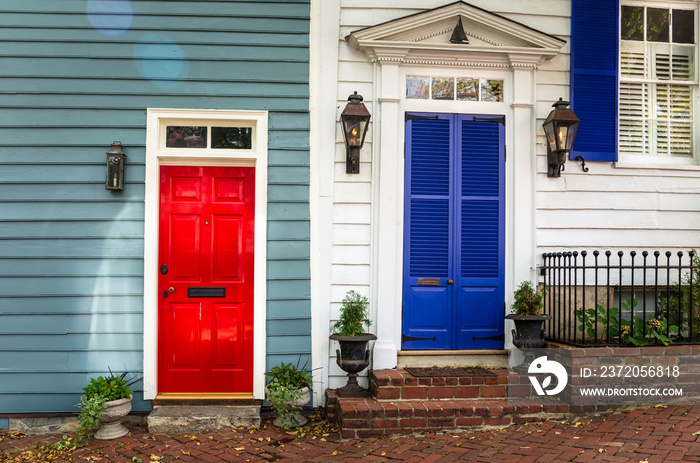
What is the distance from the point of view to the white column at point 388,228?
16.9 feet

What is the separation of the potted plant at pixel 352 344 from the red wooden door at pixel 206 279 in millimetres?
956

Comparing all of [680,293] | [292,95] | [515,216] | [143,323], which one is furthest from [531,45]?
[143,323]

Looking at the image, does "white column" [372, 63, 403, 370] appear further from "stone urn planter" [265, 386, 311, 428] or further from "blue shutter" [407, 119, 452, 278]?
"stone urn planter" [265, 386, 311, 428]

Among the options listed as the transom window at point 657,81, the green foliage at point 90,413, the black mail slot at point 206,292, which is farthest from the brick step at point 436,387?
the transom window at point 657,81

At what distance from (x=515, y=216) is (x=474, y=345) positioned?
1343 millimetres

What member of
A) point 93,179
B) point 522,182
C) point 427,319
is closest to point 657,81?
point 522,182

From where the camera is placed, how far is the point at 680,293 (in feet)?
16.8

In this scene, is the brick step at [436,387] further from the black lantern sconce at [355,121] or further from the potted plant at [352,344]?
the black lantern sconce at [355,121]

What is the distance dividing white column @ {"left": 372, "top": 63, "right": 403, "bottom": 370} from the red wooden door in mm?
1264

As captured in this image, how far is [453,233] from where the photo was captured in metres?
5.34

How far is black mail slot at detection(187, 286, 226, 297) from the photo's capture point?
524cm

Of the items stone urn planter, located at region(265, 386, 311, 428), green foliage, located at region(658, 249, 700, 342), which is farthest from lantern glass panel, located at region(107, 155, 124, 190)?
green foliage, located at region(658, 249, 700, 342)

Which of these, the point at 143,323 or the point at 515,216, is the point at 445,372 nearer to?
the point at 515,216

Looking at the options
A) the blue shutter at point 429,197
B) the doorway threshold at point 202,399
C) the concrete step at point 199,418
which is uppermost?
the blue shutter at point 429,197
